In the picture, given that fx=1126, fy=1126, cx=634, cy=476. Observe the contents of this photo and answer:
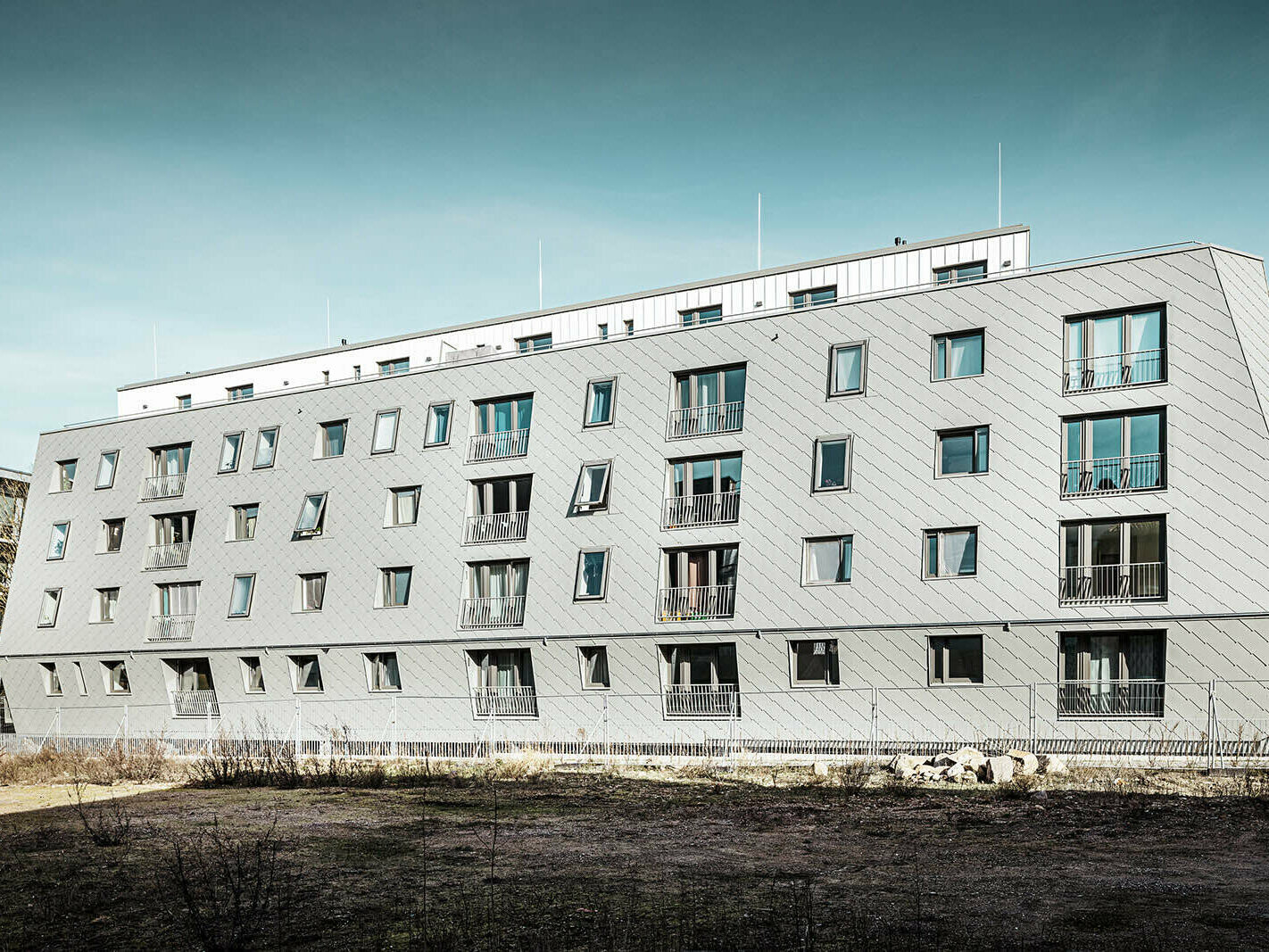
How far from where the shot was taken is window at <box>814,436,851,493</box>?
107 ft

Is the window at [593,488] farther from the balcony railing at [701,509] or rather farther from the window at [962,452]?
the window at [962,452]

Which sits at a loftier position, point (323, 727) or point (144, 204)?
point (144, 204)

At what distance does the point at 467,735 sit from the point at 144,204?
66.0ft

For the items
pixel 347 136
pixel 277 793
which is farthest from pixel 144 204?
pixel 277 793

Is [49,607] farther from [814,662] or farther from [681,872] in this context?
[681,872]

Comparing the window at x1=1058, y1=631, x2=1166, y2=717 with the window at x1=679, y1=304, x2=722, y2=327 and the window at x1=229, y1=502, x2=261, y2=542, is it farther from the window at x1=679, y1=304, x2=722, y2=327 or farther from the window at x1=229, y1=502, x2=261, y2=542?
the window at x1=229, y1=502, x2=261, y2=542

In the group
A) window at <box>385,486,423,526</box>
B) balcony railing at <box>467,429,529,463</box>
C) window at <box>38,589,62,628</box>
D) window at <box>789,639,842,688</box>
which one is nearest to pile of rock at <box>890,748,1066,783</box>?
window at <box>789,639,842,688</box>

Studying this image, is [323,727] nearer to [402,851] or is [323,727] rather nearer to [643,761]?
[643,761]

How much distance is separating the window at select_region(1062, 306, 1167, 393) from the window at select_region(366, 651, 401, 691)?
76.8 feet

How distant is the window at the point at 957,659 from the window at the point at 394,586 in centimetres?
1816

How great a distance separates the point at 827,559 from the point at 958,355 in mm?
6863

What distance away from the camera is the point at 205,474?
4488cm

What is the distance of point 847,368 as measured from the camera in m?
33.3

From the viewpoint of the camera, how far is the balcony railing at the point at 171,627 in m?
43.3
